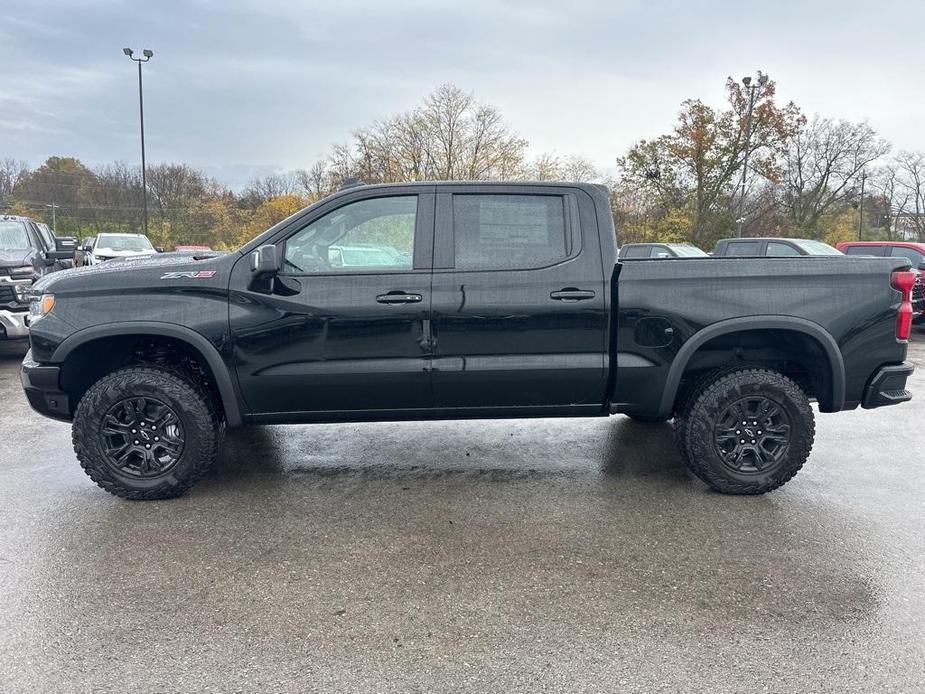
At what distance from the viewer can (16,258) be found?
8766 mm

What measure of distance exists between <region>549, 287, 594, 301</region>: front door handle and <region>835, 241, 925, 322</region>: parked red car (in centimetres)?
836

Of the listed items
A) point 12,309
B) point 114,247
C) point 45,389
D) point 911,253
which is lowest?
point 45,389

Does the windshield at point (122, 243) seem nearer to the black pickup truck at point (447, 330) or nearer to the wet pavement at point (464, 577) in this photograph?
the wet pavement at point (464, 577)

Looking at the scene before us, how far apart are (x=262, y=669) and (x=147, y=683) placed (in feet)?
1.30

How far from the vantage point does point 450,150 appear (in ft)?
100

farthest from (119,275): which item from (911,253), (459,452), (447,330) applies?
(911,253)

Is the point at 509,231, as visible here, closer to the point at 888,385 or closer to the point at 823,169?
the point at 888,385

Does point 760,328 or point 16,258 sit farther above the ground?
point 16,258

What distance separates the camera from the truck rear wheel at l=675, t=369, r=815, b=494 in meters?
4.00

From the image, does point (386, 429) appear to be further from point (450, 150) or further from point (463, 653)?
point (450, 150)

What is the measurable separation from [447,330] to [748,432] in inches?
78.7

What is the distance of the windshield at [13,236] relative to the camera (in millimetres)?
9751

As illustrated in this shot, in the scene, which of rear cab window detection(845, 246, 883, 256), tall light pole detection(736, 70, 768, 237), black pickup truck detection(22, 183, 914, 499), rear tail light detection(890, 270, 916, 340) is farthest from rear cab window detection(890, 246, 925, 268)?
tall light pole detection(736, 70, 768, 237)

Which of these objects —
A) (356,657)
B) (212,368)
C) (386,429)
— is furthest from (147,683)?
(386,429)
